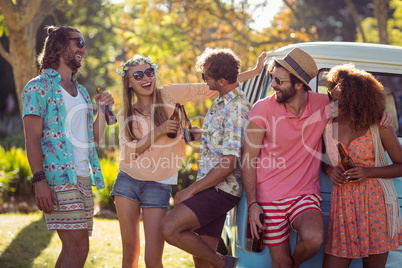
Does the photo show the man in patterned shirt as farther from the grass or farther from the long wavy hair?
the grass

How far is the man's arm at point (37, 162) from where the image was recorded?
3131 mm

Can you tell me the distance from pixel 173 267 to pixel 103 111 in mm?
2358

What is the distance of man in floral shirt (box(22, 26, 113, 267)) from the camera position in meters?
3.19

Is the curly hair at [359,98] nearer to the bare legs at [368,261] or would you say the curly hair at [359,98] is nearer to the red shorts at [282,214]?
the red shorts at [282,214]

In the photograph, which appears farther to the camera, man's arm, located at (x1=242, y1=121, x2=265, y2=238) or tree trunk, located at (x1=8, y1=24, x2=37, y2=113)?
tree trunk, located at (x1=8, y1=24, x2=37, y2=113)

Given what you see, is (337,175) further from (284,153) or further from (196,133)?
(196,133)

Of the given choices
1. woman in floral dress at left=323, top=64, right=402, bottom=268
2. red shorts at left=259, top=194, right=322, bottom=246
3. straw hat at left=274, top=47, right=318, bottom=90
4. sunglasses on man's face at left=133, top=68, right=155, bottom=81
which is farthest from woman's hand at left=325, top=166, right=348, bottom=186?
sunglasses on man's face at left=133, top=68, right=155, bottom=81

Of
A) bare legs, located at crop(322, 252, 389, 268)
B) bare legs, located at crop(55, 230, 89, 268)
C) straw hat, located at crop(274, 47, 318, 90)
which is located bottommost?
bare legs, located at crop(322, 252, 389, 268)

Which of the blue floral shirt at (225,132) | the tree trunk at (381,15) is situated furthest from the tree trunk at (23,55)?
the tree trunk at (381,15)

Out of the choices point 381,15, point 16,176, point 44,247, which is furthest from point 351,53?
point 16,176

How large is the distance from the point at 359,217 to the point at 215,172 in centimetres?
106

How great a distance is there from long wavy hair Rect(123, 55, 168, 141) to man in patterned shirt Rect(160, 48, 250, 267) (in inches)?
20.4

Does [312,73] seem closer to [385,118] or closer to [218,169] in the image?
[385,118]

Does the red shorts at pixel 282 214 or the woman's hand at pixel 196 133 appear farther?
the woman's hand at pixel 196 133
